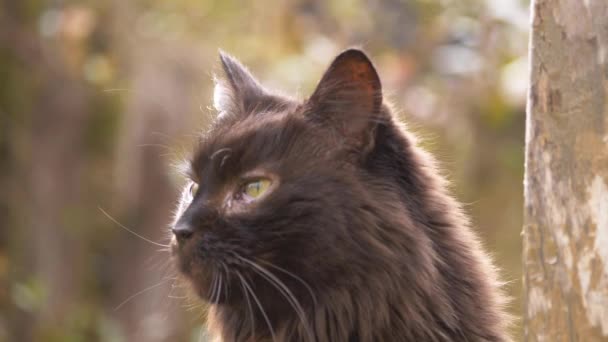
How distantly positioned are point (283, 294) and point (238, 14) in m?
7.53

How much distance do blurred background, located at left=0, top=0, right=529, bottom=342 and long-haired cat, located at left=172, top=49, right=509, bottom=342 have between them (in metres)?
4.44

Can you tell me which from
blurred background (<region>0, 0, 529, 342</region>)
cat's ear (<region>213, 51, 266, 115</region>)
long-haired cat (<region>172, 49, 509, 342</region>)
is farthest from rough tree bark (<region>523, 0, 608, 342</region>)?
blurred background (<region>0, 0, 529, 342</region>)

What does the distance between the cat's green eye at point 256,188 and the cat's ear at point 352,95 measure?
29cm

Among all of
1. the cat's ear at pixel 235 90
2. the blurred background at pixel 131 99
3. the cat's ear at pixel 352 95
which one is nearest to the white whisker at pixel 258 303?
the cat's ear at pixel 352 95

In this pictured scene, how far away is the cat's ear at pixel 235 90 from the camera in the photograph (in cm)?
314

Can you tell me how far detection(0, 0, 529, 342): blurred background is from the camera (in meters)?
7.60

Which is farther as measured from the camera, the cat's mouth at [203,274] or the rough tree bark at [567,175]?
the cat's mouth at [203,274]

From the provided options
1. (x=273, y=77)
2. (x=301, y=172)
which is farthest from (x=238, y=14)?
(x=301, y=172)

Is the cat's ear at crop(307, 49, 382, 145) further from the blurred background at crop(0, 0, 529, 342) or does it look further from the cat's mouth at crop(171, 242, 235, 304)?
the blurred background at crop(0, 0, 529, 342)

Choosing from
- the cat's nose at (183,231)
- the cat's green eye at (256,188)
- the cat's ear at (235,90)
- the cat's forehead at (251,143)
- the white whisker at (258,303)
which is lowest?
the white whisker at (258,303)

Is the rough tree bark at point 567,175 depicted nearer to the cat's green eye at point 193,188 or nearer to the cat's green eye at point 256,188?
the cat's green eye at point 256,188

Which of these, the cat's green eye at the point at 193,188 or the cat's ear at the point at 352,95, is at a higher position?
the cat's ear at the point at 352,95

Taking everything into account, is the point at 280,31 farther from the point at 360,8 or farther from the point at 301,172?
the point at 301,172

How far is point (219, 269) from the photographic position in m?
2.66
